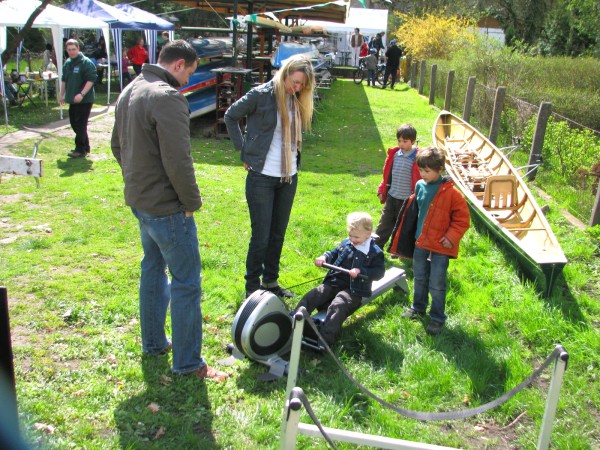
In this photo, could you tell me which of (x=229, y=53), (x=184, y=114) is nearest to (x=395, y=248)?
Result: (x=184, y=114)

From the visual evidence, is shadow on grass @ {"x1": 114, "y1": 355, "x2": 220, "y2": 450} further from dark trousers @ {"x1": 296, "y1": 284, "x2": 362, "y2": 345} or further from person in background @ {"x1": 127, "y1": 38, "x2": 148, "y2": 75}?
person in background @ {"x1": 127, "y1": 38, "x2": 148, "y2": 75}

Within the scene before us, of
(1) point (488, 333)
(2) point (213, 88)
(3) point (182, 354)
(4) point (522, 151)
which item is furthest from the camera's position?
(2) point (213, 88)

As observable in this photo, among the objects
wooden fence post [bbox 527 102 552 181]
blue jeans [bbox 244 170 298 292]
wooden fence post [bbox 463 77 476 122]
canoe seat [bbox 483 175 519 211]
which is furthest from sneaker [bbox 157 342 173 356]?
wooden fence post [bbox 463 77 476 122]

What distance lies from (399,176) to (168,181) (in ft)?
10.3

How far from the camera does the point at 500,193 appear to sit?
7301mm

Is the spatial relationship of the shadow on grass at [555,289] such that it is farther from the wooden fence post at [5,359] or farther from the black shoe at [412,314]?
the wooden fence post at [5,359]

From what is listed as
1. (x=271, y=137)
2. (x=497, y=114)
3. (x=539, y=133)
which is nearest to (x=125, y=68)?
(x=497, y=114)

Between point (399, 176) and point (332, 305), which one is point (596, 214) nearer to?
point (399, 176)

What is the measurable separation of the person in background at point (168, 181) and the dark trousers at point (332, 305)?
97cm

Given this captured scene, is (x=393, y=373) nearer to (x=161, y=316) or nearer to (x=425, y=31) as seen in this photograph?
(x=161, y=316)

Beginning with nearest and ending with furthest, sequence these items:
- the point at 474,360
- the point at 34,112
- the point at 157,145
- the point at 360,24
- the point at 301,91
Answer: the point at 157,145 → the point at 474,360 → the point at 301,91 → the point at 34,112 → the point at 360,24

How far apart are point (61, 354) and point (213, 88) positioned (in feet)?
34.8

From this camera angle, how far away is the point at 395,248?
5195 millimetres

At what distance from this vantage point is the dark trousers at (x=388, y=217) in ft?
20.0
